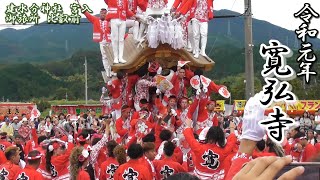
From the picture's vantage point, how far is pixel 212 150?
550 centimetres

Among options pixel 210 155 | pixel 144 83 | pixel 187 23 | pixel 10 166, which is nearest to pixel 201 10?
pixel 187 23

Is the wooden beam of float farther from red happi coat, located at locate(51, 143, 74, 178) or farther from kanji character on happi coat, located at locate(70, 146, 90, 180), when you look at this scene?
kanji character on happi coat, located at locate(70, 146, 90, 180)

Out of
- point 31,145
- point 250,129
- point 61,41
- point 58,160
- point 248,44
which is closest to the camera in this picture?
point 250,129

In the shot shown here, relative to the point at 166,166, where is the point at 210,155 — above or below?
above

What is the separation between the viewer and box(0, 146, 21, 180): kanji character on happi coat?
585 cm

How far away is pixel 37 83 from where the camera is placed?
63.3 meters

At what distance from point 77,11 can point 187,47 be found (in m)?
6.87

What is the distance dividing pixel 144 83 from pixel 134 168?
185 inches

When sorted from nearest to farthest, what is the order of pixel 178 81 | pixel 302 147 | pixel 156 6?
1. pixel 302 147
2. pixel 178 81
3. pixel 156 6

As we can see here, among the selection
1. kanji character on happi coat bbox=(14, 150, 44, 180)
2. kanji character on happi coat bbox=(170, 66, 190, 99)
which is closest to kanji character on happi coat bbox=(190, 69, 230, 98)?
kanji character on happi coat bbox=(170, 66, 190, 99)

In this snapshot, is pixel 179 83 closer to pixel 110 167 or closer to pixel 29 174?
pixel 110 167

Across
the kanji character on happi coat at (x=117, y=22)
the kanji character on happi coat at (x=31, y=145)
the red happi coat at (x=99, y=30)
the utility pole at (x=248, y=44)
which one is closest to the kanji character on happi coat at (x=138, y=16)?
the kanji character on happi coat at (x=117, y=22)

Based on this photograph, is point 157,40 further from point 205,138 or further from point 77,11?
point 77,11

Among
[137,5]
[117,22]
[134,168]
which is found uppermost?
[137,5]
